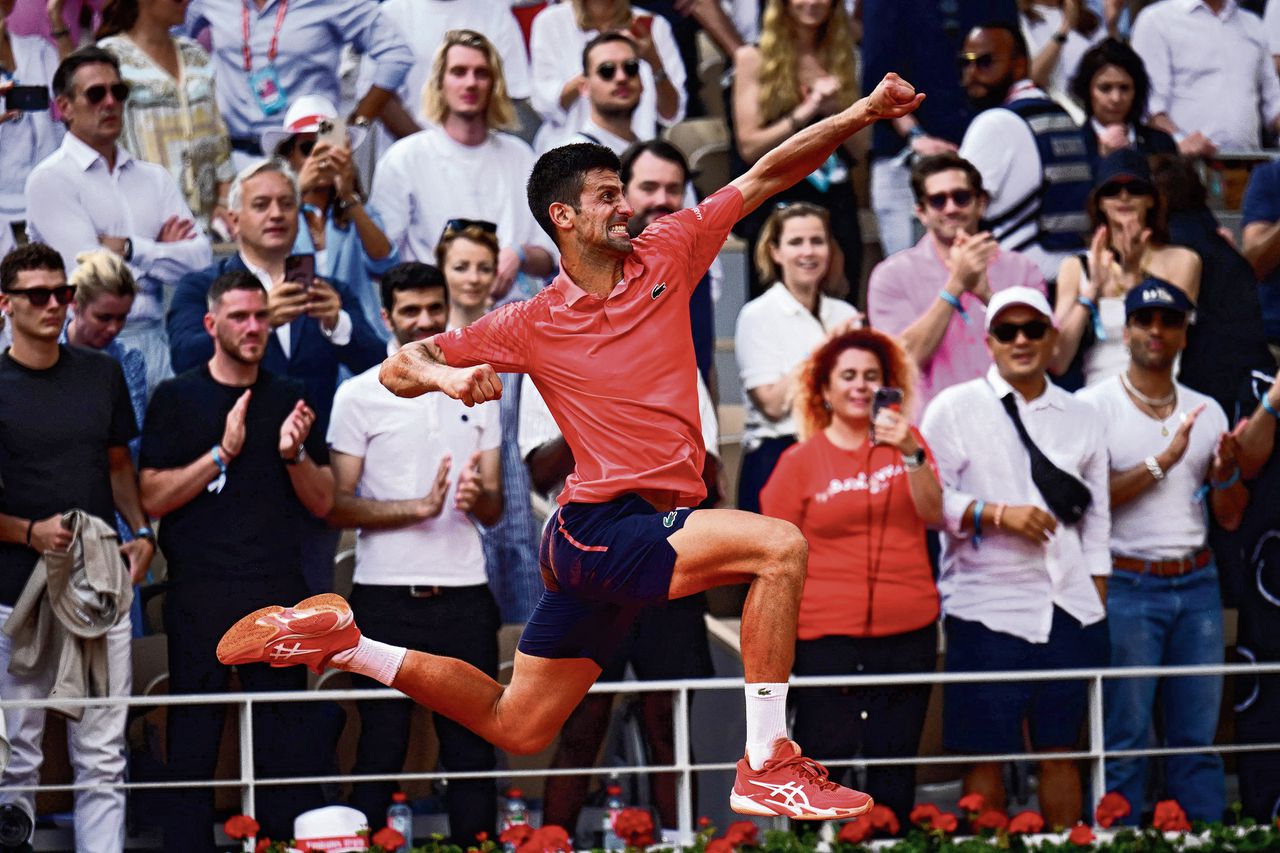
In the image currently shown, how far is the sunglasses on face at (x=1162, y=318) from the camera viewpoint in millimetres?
8625

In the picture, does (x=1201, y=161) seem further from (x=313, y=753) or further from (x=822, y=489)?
(x=313, y=753)

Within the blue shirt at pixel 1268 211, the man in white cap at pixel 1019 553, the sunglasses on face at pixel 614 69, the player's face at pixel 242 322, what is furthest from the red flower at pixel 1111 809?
the sunglasses on face at pixel 614 69

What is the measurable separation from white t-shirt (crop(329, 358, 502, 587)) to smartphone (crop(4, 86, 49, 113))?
2.19 m

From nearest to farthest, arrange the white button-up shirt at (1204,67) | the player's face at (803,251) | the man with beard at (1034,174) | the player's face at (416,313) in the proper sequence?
the player's face at (416,313)
the player's face at (803,251)
the man with beard at (1034,174)
the white button-up shirt at (1204,67)

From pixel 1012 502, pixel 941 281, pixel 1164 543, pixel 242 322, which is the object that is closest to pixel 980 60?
pixel 941 281

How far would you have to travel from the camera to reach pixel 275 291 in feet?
26.9

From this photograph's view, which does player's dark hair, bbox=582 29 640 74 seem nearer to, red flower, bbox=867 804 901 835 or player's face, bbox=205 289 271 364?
player's face, bbox=205 289 271 364

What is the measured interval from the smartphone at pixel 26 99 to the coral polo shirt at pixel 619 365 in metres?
4.08

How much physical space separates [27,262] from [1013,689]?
4510 millimetres

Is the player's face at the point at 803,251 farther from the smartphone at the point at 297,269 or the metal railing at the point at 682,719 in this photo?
the smartphone at the point at 297,269

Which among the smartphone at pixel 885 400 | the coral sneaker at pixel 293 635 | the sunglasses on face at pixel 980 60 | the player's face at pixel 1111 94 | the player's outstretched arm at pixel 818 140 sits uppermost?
the sunglasses on face at pixel 980 60

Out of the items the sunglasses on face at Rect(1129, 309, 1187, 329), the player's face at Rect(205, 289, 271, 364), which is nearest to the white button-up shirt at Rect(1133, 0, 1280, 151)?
the sunglasses on face at Rect(1129, 309, 1187, 329)

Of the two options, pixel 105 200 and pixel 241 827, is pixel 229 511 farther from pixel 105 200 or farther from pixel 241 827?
pixel 105 200

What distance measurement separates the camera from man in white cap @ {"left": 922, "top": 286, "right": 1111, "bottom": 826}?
815cm
